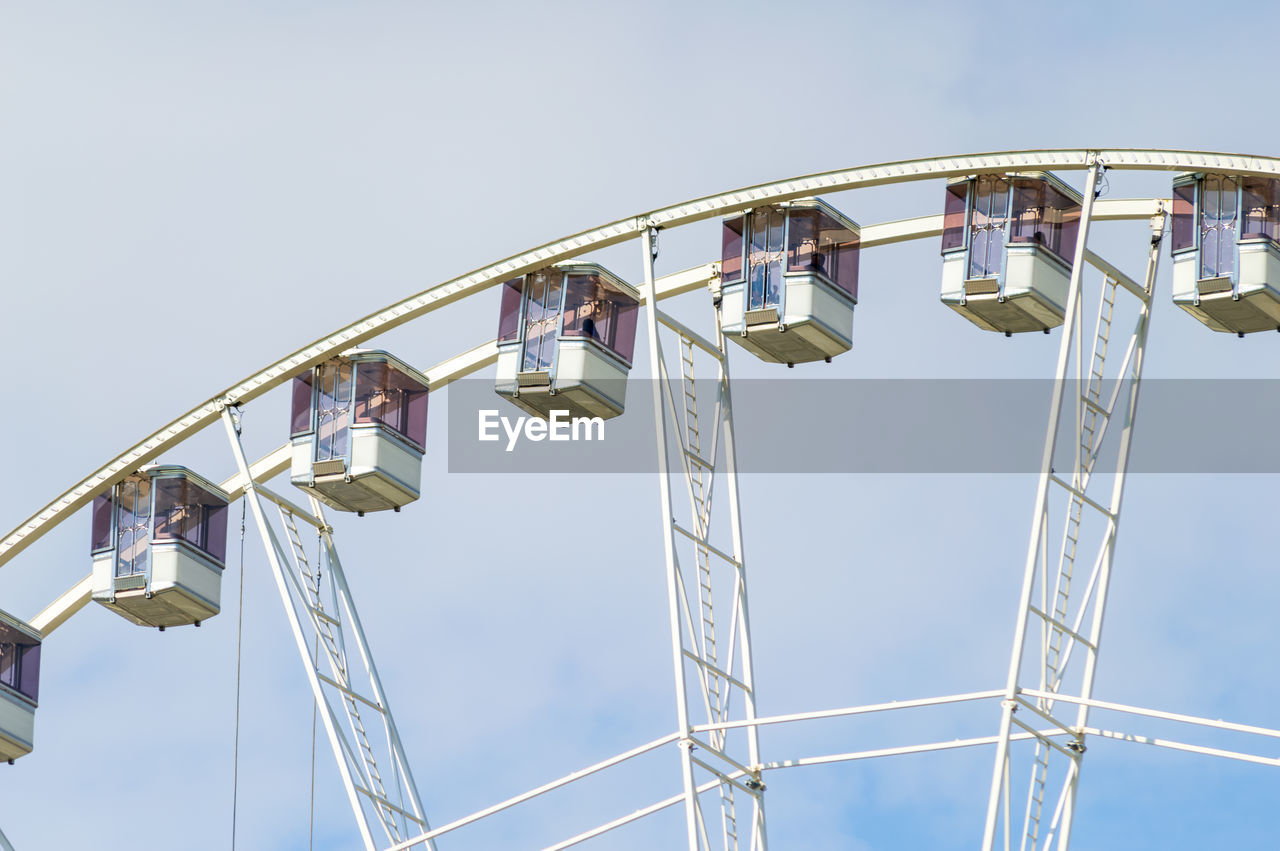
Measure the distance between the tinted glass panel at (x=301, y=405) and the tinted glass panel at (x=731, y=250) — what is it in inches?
292

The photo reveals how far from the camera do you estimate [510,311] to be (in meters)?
39.4

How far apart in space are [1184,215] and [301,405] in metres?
14.3

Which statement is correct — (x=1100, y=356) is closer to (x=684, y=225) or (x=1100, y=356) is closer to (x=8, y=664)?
(x=684, y=225)

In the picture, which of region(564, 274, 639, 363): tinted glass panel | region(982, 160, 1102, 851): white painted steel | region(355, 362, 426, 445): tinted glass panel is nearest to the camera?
region(982, 160, 1102, 851): white painted steel

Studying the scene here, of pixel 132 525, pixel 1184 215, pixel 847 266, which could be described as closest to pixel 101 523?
pixel 132 525

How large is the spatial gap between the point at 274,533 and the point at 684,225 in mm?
8545

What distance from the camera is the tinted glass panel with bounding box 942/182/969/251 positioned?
36.4 meters

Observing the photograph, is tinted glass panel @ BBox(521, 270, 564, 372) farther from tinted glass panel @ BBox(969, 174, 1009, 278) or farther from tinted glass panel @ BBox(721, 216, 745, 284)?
tinted glass panel @ BBox(969, 174, 1009, 278)

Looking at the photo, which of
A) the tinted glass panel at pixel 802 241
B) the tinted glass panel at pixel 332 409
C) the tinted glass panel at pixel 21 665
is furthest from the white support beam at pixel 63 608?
the tinted glass panel at pixel 802 241

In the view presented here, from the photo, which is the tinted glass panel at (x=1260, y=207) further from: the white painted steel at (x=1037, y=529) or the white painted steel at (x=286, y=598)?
the white painted steel at (x=286, y=598)

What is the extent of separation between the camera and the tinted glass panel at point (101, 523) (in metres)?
44.3

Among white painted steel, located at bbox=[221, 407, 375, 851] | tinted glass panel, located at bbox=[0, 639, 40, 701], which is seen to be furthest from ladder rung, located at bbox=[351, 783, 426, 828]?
tinted glass panel, located at bbox=[0, 639, 40, 701]

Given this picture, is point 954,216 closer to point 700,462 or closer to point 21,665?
point 700,462

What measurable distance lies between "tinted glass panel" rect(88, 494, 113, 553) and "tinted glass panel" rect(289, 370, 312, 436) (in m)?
4.46
